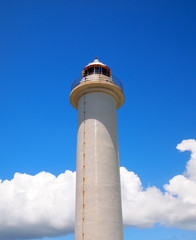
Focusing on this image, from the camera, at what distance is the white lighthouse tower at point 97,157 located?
1509 cm

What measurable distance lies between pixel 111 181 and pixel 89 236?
374 cm

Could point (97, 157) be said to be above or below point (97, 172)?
above

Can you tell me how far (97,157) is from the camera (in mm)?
16609

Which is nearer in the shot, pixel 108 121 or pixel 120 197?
pixel 120 197

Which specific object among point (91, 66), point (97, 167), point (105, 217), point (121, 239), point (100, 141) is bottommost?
point (121, 239)

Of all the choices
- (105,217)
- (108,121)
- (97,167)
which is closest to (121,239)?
(105,217)

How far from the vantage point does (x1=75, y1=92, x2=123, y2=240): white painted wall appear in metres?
15.0

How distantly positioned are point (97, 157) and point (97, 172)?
3.49 ft

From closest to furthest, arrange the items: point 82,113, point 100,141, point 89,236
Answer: point 89,236
point 100,141
point 82,113

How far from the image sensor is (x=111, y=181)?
16.3 meters

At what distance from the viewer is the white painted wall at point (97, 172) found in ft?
49.3

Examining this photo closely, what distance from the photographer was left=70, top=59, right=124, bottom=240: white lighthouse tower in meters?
15.1

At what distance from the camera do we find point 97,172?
1616 centimetres

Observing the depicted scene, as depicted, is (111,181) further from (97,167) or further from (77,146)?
(77,146)
